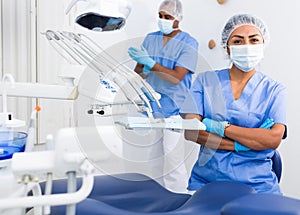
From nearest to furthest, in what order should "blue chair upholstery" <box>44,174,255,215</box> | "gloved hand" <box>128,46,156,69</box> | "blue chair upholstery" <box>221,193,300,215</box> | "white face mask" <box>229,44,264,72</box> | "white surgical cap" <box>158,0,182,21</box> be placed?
"blue chair upholstery" <box>221,193,300,215</box>, "blue chair upholstery" <box>44,174,255,215</box>, "white face mask" <box>229,44,264,72</box>, "gloved hand" <box>128,46,156,69</box>, "white surgical cap" <box>158,0,182,21</box>

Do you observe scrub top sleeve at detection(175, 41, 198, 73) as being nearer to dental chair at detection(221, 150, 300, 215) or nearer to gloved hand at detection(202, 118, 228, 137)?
gloved hand at detection(202, 118, 228, 137)

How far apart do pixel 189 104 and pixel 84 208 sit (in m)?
0.77

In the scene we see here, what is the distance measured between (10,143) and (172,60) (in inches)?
52.0

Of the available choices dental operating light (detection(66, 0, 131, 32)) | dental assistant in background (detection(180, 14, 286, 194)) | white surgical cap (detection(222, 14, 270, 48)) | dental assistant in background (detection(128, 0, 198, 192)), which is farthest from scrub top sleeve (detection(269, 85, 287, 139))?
dental operating light (detection(66, 0, 131, 32))

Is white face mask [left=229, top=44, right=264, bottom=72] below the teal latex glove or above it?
above

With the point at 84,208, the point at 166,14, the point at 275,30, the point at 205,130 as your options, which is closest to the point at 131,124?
the point at 84,208

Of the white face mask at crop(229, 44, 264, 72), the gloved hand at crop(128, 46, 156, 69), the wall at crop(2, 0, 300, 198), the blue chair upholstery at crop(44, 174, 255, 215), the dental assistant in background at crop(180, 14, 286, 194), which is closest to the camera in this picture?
the blue chair upholstery at crop(44, 174, 255, 215)

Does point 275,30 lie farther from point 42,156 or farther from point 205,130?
point 42,156

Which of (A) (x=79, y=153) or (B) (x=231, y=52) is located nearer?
(A) (x=79, y=153)

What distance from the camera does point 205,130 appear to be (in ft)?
4.85

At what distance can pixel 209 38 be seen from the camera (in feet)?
9.07

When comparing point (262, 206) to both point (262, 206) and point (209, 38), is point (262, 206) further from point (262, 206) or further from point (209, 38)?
point (209, 38)

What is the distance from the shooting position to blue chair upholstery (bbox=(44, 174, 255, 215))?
0.96 meters

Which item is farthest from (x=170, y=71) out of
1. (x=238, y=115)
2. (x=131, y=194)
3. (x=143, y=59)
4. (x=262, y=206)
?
(x=262, y=206)
